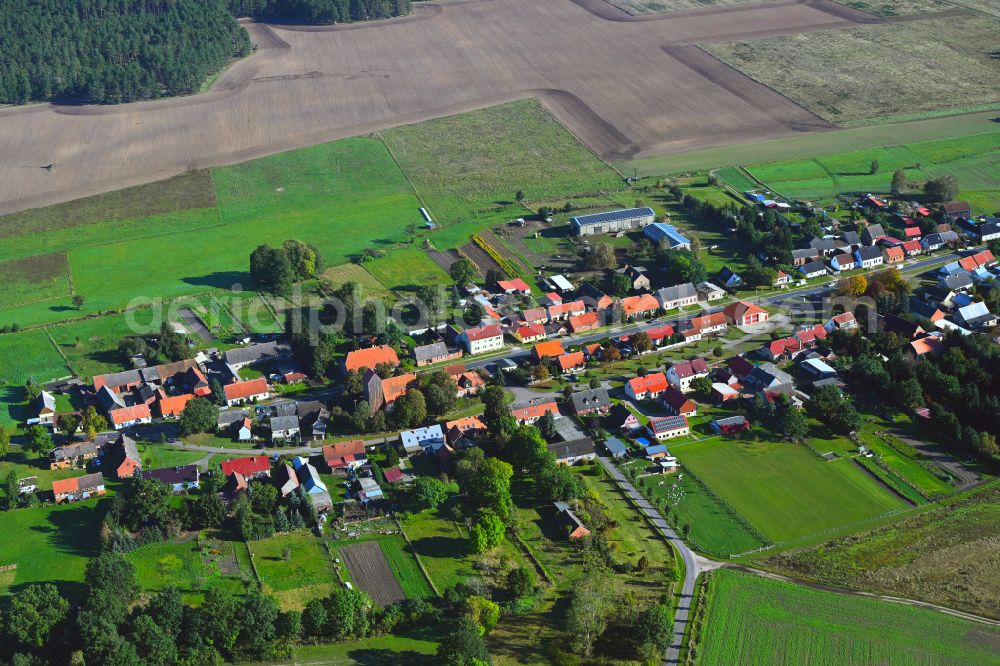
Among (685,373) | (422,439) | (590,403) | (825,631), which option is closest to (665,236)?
(685,373)

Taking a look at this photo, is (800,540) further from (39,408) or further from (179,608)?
(39,408)

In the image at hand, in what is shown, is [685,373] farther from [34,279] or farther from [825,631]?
[34,279]

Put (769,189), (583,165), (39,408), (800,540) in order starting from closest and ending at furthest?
(800,540) → (39,408) → (769,189) → (583,165)

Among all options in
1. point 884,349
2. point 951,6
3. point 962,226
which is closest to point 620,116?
point 962,226

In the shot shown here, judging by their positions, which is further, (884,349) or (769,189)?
(769,189)

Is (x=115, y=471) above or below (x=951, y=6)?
below

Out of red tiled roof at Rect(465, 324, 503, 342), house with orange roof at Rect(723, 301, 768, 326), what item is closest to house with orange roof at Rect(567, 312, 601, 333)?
red tiled roof at Rect(465, 324, 503, 342)

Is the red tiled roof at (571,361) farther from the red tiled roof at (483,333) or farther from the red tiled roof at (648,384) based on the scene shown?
the red tiled roof at (483,333)

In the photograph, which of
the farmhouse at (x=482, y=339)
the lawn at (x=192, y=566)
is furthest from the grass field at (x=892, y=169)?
the lawn at (x=192, y=566)
